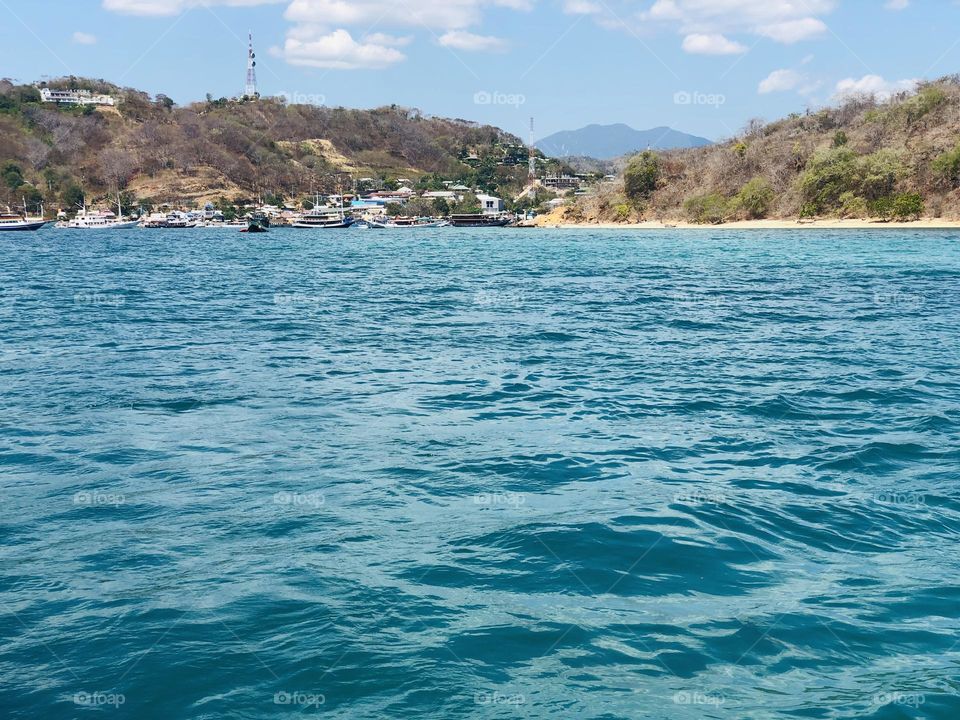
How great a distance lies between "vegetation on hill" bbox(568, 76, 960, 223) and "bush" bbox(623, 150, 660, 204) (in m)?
0.16

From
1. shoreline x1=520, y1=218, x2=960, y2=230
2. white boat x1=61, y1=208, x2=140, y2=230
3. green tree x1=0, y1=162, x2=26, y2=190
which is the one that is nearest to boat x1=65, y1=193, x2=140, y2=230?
white boat x1=61, y1=208, x2=140, y2=230

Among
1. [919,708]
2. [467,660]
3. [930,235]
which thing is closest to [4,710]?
[467,660]

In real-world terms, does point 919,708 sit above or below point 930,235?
below

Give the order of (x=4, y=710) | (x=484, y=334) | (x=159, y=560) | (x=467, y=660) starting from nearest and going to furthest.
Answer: (x=4, y=710) < (x=467, y=660) < (x=159, y=560) < (x=484, y=334)

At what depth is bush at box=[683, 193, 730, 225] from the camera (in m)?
112

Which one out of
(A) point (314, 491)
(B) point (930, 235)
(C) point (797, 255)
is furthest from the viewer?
(B) point (930, 235)

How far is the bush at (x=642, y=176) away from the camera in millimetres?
130375

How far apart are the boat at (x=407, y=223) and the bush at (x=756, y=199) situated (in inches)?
3251

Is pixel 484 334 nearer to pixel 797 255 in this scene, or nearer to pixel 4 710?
pixel 4 710

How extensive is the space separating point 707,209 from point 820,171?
21019 mm

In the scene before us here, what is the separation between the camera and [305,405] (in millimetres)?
15445

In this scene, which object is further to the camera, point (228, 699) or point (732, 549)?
point (732, 549)

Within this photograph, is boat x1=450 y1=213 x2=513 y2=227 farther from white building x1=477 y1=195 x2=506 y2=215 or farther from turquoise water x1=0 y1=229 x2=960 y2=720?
turquoise water x1=0 y1=229 x2=960 y2=720

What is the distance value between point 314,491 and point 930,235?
256 ft
